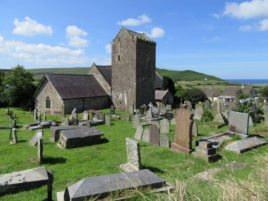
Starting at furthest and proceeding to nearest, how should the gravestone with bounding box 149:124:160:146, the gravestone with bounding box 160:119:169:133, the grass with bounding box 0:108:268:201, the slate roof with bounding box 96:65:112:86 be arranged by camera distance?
the slate roof with bounding box 96:65:112:86, the gravestone with bounding box 160:119:169:133, the gravestone with bounding box 149:124:160:146, the grass with bounding box 0:108:268:201

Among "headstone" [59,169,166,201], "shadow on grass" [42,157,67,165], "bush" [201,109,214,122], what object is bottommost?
"shadow on grass" [42,157,67,165]

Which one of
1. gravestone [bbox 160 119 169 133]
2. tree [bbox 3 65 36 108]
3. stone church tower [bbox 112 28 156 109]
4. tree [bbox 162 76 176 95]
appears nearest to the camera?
gravestone [bbox 160 119 169 133]

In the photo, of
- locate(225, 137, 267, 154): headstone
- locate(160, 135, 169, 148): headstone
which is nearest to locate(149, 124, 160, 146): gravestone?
locate(160, 135, 169, 148): headstone

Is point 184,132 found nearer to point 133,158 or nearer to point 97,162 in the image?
point 133,158

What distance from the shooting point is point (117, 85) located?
35.7 meters

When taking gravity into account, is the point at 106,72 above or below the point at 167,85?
above

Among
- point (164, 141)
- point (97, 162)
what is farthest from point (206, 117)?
point (97, 162)

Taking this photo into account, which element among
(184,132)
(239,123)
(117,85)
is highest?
(117,85)

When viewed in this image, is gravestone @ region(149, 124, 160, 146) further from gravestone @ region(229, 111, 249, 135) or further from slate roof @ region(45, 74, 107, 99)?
slate roof @ region(45, 74, 107, 99)

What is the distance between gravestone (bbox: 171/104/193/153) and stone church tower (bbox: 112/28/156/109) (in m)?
20.0

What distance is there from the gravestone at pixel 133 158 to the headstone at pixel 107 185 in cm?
252

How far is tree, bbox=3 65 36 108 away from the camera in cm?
3616

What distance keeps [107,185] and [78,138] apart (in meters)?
7.74

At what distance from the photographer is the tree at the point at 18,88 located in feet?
119
